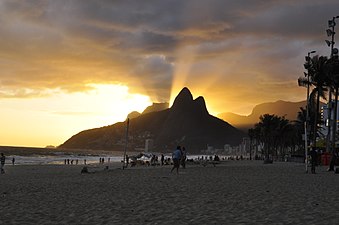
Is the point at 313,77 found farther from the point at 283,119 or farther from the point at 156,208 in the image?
the point at 283,119

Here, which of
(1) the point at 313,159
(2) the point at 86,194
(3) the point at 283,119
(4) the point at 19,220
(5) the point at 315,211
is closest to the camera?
(4) the point at 19,220

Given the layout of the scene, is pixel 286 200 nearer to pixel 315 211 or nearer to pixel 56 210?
pixel 315 211

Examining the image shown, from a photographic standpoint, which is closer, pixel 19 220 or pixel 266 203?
pixel 19 220

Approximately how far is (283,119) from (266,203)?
94075 mm

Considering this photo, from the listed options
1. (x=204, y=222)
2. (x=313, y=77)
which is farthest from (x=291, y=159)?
(x=204, y=222)

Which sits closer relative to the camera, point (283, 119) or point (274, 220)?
point (274, 220)

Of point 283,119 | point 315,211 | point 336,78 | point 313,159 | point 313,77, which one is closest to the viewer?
point 315,211

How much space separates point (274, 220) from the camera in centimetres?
946

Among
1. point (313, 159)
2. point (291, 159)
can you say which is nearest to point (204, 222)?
point (313, 159)

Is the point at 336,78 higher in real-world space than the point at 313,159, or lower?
higher

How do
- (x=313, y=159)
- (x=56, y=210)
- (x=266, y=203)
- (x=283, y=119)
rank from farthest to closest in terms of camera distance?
1. (x=283, y=119)
2. (x=313, y=159)
3. (x=266, y=203)
4. (x=56, y=210)

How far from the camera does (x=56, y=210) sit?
11.6m

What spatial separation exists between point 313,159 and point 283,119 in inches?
2985

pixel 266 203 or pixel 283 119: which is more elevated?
pixel 283 119
